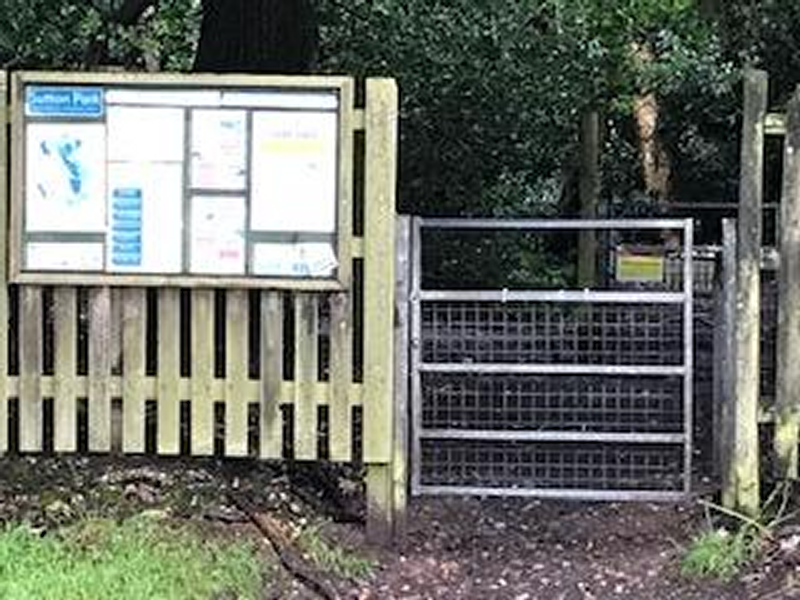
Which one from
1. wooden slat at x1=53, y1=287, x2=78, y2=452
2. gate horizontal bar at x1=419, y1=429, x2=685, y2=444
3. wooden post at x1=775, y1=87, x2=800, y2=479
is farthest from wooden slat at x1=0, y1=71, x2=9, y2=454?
wooden post at x1=775, y1=87, x2=800, y2=479

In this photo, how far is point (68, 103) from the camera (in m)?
6.74

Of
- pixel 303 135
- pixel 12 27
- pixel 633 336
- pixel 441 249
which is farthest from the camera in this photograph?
pixel 441 249

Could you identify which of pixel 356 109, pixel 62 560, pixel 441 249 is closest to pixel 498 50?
pixel 441 249

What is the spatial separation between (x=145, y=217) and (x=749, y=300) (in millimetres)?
2754

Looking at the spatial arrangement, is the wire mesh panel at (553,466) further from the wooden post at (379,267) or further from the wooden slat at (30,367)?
the wooden slat at (30,367)

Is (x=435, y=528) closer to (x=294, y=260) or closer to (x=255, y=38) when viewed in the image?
(x=294, y=260)

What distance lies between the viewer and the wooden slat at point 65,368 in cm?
686

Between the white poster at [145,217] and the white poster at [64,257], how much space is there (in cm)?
7

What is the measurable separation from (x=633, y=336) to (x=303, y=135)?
2790 millimetres

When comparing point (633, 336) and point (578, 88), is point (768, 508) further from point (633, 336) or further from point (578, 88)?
point (578, 88)

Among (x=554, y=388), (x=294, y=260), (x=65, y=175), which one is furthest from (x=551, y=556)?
(x=65, y=175)

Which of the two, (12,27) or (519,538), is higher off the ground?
(12,27)

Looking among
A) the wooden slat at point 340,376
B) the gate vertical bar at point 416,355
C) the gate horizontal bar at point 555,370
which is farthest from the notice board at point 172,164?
the gate horizontal bar at point 555,370

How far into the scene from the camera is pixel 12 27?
1030 cm
